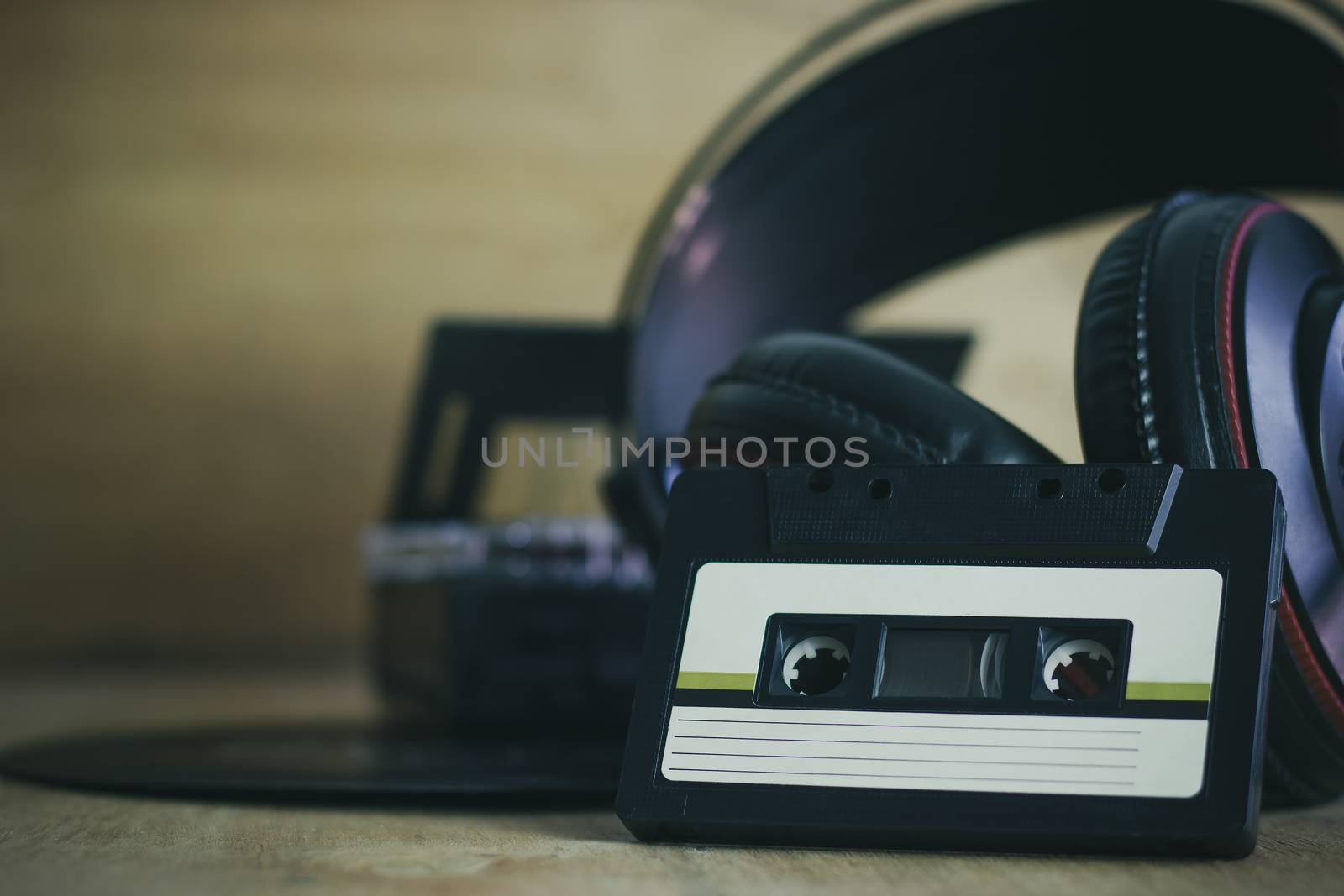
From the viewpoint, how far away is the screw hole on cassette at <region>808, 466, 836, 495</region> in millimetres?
474

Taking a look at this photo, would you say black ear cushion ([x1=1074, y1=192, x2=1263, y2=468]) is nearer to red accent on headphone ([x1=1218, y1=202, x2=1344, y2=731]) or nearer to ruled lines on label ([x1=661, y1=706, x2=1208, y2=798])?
red accent on headphone ([x1=1218, y1=202, x2=1344, y2=731])

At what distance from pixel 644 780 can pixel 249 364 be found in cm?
157

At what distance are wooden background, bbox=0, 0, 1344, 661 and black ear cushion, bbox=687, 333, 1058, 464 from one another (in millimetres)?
1383

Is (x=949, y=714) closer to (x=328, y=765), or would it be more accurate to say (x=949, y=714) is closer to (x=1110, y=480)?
(x=1110, y=480)

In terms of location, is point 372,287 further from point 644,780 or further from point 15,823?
point 644,780

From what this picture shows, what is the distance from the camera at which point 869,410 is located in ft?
1.60

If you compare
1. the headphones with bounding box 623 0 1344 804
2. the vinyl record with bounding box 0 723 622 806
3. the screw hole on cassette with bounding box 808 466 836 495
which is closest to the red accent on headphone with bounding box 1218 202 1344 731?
the headphones with bounding box 623 0 1344 804

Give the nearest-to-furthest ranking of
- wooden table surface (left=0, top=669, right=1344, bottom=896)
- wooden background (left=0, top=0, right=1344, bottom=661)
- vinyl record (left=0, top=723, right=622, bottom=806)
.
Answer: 1. wooden table surface (left=0, top=669, right=1344, bottom=896)
2. vinyl record (left=0, top=723, right=622, bottom=806)
3. wooden background (left=0, top=0, right=1344, bottom=661)

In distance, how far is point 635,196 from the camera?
6.39 feet

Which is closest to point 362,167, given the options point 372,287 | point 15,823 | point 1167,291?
point 372,287

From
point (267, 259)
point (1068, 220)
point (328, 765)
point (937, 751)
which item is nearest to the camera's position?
point (937, 751)

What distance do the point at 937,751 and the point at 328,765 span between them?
0.39m

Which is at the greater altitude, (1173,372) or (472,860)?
(1173,372)

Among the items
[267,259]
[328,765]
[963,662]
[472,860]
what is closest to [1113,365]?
[963,662]
